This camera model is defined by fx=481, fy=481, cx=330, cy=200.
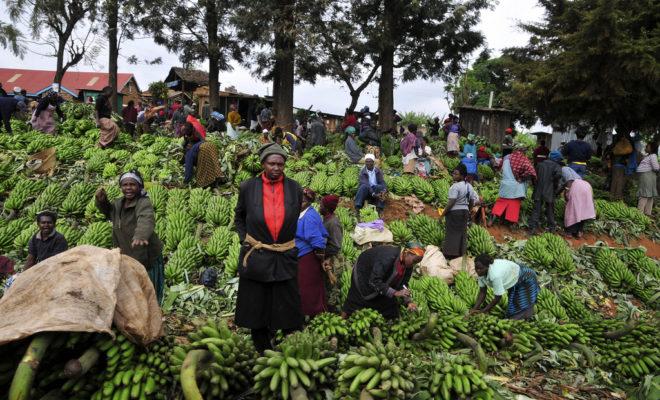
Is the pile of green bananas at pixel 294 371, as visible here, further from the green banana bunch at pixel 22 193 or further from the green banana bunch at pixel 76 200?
the green banana bunch at pixel 22 193

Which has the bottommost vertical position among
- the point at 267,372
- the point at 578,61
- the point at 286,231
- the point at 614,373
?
the point at 614,373

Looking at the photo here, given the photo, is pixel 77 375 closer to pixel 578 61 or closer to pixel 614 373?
pixel 614 373

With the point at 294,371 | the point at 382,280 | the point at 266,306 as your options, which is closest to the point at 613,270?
the point at 382,280

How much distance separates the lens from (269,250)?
3.31m

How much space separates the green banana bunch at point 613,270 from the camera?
7473 millimetres

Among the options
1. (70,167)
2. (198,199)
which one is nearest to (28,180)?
(70,167)

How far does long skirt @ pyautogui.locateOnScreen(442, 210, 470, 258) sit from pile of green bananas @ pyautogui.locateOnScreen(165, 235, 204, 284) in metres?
3.58

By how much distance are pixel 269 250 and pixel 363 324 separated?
0.99 m

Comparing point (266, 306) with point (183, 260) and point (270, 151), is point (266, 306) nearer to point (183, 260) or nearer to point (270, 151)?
point (270, 151)

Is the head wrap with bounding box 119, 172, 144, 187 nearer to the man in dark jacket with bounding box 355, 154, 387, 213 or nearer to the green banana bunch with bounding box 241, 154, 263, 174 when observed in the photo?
the man in dark jacket with bounding box 355, 154, 387, 213

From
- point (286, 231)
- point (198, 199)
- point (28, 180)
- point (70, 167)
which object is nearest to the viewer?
point (286, 231)

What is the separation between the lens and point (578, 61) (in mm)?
10031

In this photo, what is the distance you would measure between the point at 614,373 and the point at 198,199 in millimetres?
6281

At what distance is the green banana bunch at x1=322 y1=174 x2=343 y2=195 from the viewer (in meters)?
9.15
